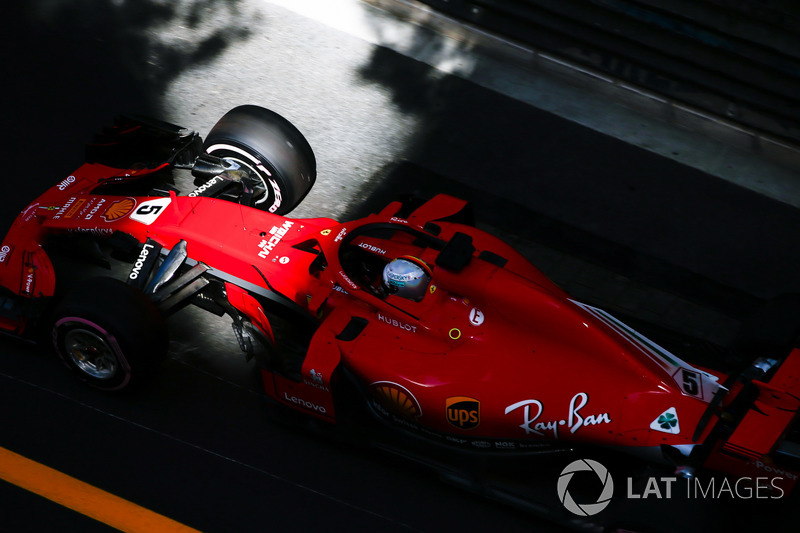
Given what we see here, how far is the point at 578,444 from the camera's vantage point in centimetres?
417

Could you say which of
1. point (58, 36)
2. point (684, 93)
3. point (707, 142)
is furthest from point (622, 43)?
point (58, 36)

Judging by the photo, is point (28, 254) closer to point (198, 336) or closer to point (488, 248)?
point (198, 336)

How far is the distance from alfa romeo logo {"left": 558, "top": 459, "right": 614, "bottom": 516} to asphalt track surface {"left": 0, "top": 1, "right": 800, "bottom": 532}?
20 centimetres

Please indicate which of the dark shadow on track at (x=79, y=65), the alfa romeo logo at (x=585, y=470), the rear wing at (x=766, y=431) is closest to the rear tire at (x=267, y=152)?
the dark shadow on track at (x=79, y=65)

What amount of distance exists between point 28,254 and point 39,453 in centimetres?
112

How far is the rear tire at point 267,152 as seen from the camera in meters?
5.34

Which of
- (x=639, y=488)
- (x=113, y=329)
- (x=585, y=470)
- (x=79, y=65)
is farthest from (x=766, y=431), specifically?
(x=79, y=65)

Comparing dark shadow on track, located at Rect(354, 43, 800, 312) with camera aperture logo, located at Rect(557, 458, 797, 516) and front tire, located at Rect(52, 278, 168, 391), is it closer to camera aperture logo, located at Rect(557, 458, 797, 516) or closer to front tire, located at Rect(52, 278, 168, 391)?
camera aperture logo, located at Rect(557, 458, 797, 516)

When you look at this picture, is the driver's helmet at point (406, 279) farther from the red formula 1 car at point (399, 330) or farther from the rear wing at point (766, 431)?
the rear wing at point (766, 431)

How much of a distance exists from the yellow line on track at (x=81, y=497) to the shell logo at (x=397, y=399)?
120 centimetres

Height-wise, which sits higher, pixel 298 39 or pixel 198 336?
pixel 298 39

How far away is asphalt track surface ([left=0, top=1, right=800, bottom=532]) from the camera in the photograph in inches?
175

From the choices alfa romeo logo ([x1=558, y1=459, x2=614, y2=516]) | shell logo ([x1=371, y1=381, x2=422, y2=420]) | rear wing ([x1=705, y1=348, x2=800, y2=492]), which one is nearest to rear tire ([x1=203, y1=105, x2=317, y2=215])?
shell logo ([x1=371, y1=381, x2=422, y2=420])

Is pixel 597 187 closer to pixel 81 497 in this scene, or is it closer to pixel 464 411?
pixel 464 411
